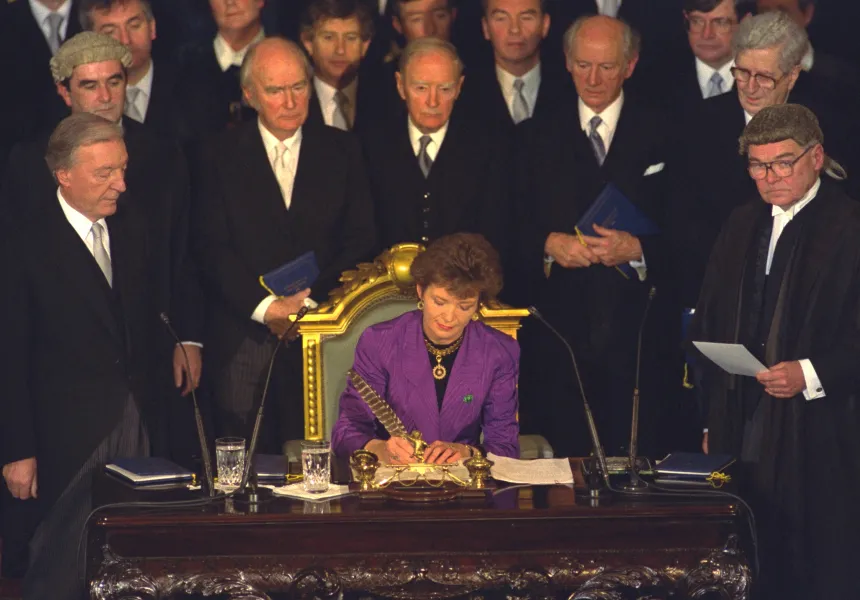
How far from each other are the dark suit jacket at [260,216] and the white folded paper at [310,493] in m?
1.49

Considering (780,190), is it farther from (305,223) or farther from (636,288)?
(305,223)

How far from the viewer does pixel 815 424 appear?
16.0 ft

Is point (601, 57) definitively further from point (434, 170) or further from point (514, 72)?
point (434, 170)

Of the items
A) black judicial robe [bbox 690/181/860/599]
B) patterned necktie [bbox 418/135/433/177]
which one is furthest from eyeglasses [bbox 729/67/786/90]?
patterned necktie [bbox 418/135/433/177]

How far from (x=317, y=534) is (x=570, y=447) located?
2188mm

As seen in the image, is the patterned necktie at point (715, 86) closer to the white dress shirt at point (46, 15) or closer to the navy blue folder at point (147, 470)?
the white dress shirt at point (46, 15)

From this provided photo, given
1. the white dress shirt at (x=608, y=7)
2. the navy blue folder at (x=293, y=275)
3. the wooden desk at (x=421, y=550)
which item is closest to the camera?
the wooden desk at (x=421, y=550)

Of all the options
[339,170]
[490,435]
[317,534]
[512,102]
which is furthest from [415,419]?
[512,102]

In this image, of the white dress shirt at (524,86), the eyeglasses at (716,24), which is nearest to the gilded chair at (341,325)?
the white dress shirt at (524,86)

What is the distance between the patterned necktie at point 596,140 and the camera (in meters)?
5.90

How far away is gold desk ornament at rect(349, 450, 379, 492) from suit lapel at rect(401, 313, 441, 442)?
0.58 meters

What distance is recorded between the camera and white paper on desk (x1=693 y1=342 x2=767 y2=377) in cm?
468

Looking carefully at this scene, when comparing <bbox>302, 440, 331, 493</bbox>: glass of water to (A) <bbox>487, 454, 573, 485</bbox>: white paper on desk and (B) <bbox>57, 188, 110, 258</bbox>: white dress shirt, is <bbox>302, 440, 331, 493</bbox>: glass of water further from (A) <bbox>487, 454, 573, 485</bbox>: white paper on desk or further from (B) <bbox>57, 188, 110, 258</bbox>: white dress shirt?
(B) <bbox>57, 188, 110, 258</bbox>: white dress shirt

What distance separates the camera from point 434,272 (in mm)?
4645
